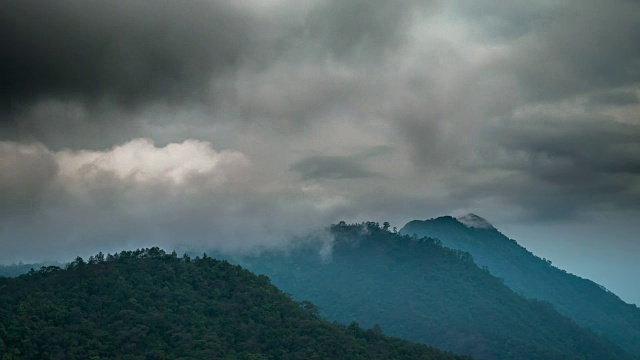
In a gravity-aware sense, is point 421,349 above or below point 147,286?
below

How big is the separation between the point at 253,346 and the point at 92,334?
25080mm

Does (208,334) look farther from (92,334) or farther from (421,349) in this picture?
(421,349)

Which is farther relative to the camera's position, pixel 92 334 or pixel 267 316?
pixel 267 316

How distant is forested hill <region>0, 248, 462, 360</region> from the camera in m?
92.8

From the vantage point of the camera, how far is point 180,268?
121188 mm

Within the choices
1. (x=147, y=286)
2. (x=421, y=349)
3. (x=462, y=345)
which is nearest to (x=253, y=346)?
(x=147, y=286)

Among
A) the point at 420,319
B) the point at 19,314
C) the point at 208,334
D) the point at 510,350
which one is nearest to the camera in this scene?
the point at 19,314

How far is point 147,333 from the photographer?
326 feet

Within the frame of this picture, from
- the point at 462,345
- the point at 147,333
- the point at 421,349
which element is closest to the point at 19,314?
the point at 147,333

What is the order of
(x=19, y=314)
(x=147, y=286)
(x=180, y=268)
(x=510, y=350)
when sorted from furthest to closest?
(x=510, y=350), (x=180, y=268), (x=147, y=286), (x=19, y=314)

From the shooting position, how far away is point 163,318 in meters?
103

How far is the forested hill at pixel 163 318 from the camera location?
92812 mm

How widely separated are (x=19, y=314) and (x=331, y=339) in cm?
4921

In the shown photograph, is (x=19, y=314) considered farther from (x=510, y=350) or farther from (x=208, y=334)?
(x=510, y=350)
